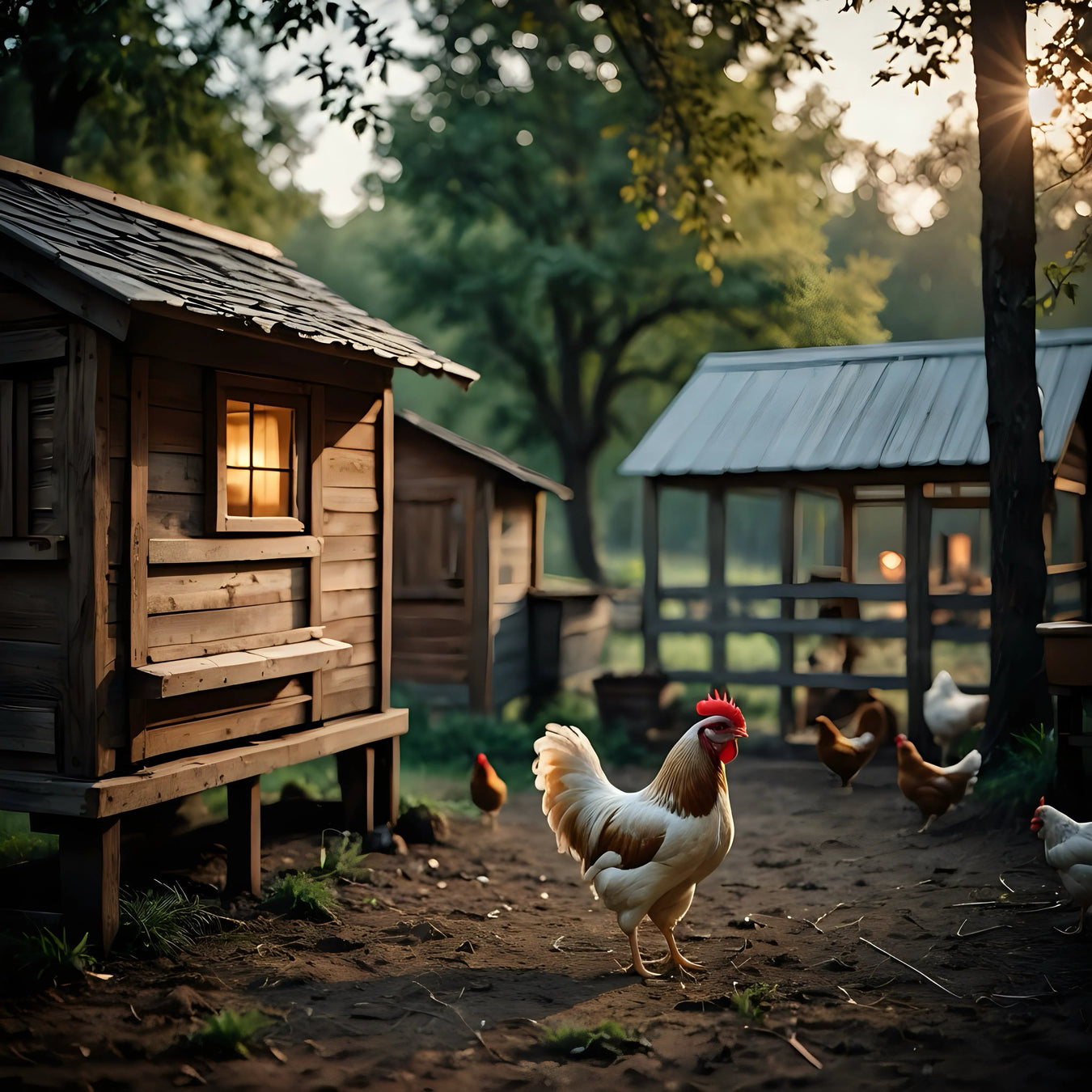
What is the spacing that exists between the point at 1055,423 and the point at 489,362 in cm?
1392

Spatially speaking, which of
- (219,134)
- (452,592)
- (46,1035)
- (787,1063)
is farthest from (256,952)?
(219,134)

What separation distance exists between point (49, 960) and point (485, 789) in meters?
4.07

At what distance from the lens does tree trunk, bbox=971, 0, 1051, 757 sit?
8.01 metres

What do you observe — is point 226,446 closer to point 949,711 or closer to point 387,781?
point 387,781

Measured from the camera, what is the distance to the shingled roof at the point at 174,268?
5.23 meters

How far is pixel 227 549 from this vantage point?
615 centimetres

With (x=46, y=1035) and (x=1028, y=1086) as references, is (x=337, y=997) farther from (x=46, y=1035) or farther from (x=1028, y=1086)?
(x=1028, y=1086)

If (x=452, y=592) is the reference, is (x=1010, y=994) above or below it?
below

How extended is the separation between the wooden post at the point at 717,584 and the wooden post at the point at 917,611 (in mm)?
2057

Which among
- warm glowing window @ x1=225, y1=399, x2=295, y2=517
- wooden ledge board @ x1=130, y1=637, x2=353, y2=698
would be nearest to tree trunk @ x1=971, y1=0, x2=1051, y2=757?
wooden ledge board @ x1=130, y1=637, x2=353, y2=698

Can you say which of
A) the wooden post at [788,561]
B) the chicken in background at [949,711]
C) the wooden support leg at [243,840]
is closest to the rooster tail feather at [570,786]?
the wooden support leg at [243,840]

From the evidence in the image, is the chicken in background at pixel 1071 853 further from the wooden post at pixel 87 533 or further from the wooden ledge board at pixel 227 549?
the wooden post at pixel 87 533

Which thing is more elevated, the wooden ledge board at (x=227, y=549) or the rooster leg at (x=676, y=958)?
the wooden ledge board at (x=227, y=549)

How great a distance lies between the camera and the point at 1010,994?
4.69 m
